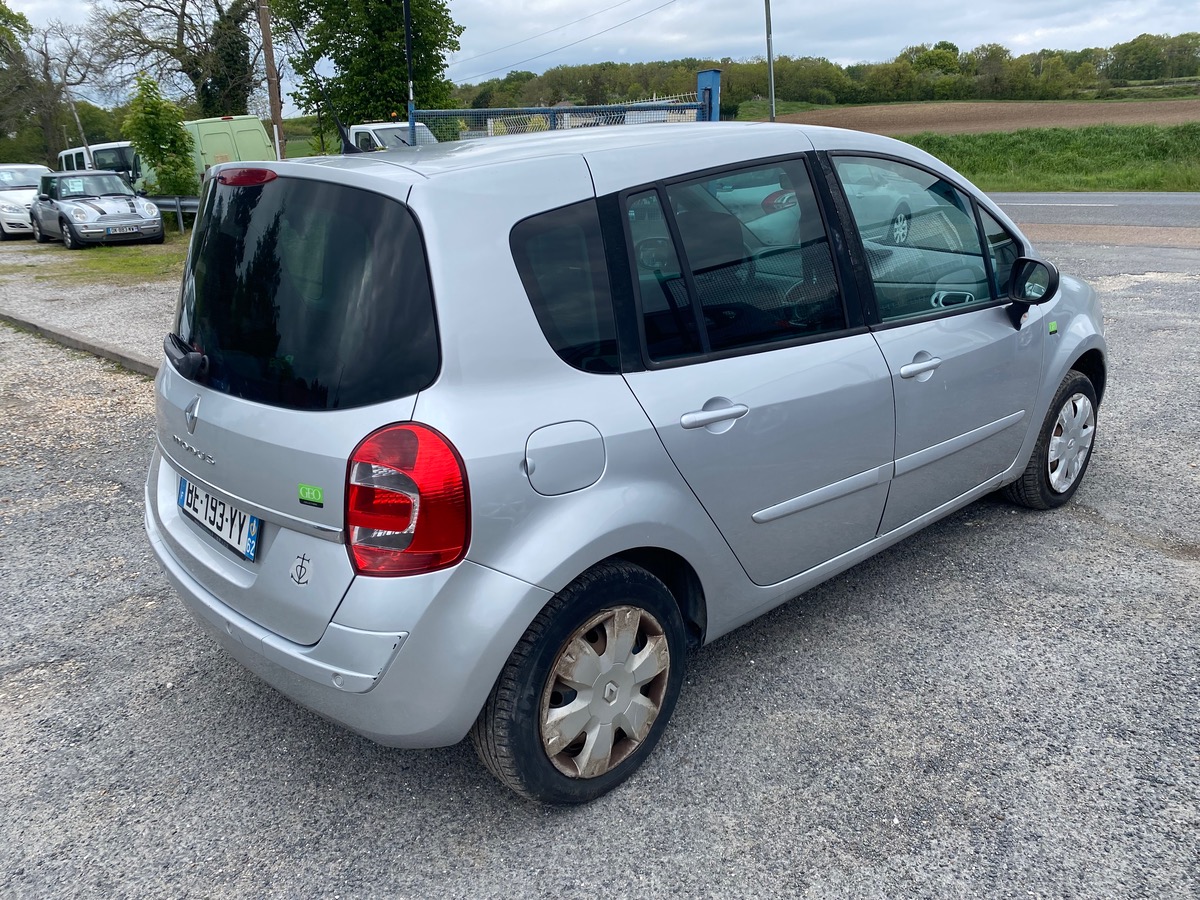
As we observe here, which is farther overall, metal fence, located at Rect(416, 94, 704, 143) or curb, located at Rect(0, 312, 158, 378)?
metal fence, located at Rect(416, 94, 704, 143)

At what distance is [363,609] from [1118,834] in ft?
6.56

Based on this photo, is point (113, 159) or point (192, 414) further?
point (113, 159)

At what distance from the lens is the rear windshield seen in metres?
2.26

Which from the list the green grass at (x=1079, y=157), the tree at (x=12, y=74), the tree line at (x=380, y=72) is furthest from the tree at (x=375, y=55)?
the tree at (x=12, y=74)

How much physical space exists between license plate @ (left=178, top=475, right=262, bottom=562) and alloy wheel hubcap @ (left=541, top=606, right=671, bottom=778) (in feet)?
2.89

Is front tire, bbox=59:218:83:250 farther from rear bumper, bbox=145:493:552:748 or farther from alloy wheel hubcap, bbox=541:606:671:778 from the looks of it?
alloy wheel hubcap, bbox=541:606:671:778

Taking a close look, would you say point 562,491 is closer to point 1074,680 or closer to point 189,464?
point 189,464

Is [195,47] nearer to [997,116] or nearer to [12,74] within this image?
[12,74]

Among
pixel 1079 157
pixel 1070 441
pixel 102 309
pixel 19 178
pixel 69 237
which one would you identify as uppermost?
pixel 19 178

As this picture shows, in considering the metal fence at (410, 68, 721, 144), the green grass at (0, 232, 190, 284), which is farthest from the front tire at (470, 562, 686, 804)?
the green grass at (0, 232, 190, 284)

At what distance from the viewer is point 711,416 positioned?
8.69ft

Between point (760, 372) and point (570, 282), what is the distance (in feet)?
2.25

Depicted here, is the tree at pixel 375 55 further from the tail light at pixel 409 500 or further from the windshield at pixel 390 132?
the tail light at pixel 409 500

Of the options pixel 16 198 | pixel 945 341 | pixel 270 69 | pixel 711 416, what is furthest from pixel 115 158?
pixel 711 416
